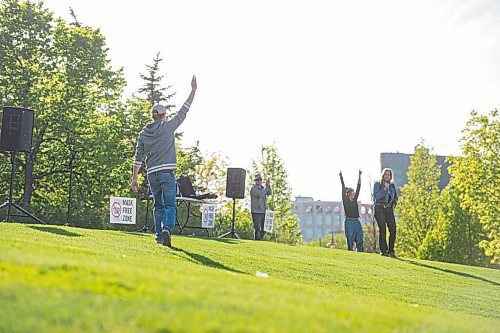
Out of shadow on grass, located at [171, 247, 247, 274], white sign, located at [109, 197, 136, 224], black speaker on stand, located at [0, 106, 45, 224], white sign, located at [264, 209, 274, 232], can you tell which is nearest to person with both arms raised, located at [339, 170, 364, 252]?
white sign, located at [264, 209, 274, 232]

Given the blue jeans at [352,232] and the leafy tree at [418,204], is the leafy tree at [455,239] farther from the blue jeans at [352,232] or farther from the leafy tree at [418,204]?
the blue jeans at [352,232]

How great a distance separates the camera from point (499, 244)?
3309 centimetres

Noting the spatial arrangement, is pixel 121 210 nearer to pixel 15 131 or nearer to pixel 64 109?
pixel 15 131

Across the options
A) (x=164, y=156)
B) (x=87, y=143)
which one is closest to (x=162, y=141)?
(x=164, y=156)

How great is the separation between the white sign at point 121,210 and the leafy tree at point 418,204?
29.7 metres

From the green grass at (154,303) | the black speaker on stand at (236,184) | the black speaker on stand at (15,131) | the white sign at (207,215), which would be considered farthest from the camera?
the black speaker on stand at (236,184)

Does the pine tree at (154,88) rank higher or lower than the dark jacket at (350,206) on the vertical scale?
higher

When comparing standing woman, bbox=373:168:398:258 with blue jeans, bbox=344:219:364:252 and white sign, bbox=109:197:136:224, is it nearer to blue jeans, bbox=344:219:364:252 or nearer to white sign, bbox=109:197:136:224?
blue jeans, bbox=344:219:364:252

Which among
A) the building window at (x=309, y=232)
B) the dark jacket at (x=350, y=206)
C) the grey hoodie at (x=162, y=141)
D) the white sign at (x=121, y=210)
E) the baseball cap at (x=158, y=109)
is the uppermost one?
the baseball cap at (x=158, y=109)

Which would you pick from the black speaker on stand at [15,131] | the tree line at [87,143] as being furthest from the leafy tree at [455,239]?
the black speaker on stand at [15,131]

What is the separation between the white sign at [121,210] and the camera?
15.2 meters

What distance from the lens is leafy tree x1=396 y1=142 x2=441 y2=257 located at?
43.0 meters

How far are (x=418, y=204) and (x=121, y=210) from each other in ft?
106

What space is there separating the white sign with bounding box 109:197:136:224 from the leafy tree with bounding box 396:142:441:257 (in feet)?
97.5
